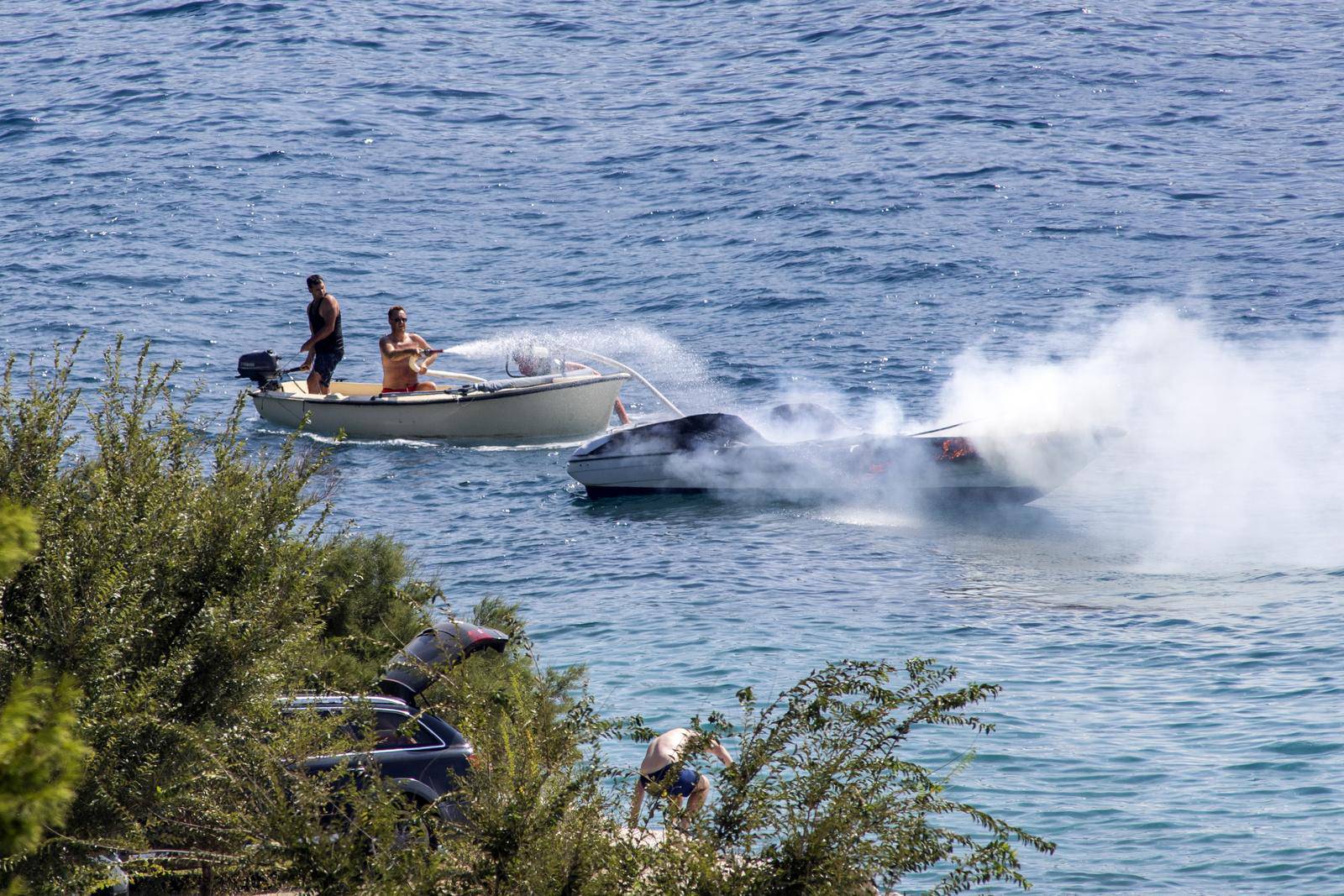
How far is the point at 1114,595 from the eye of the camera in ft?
51.0

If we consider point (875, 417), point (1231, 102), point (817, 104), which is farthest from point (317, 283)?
point (1231, 102)

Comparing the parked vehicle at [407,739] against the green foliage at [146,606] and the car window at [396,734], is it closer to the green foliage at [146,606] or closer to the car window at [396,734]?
the car window at [396,734]

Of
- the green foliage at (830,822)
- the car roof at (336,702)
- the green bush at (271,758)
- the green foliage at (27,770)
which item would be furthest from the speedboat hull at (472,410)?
the green foliage at (27,770)

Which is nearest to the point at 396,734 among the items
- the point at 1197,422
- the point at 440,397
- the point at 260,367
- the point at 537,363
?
the point at 440,397

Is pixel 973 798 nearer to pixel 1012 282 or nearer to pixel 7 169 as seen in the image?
pixel 1012 282

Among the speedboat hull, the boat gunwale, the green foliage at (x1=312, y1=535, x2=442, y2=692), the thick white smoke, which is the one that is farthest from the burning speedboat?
the green foliage at (x1=312, y1=535, x2=442, y2=692)

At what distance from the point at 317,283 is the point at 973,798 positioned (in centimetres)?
1555

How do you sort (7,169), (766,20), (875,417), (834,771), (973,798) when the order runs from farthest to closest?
(766,20)
(7,169)
(875,417)
(973,798)
(834,771)

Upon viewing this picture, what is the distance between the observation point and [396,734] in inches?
320

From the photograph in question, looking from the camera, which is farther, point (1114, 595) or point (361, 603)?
point (1114, 595)

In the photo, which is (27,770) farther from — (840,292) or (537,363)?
(840,292)

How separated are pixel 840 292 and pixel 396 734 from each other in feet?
87.6

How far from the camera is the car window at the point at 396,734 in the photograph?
8.38m

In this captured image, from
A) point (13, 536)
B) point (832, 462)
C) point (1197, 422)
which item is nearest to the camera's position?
point (13, 536)
